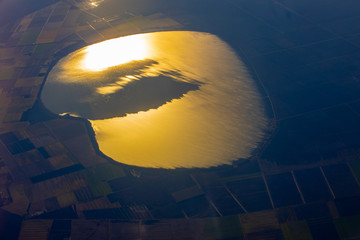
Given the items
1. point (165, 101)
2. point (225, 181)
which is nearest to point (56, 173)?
point (165, 101)

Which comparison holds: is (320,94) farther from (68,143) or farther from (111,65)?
(68,143)

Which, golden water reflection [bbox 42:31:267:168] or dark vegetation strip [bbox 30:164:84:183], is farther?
golden water reflection [bbox 42:31:267:168]

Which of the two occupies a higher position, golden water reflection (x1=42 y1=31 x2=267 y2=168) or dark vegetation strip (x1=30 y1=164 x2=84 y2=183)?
golden water reflection (x1=42 y1=31 x2=267 y2=168)

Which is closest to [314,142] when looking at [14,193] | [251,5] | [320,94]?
[320,94]

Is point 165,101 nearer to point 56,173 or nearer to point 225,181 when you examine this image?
point 225,181

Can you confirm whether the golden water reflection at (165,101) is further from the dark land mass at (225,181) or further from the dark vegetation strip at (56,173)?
the dark vegetation strip at (56,173)

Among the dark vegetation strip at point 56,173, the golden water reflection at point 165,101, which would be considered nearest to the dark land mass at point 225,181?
the dark vegetation strip at point 56,173

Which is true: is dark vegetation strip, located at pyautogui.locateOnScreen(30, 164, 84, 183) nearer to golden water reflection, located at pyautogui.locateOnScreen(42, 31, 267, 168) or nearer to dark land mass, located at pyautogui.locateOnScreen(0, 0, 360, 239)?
dark land mass, located at pyautogui.locateOnScreen(0, 0, 360, 239)

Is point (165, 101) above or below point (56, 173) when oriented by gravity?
above

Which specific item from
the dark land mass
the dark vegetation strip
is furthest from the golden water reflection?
the dark vegetation strip

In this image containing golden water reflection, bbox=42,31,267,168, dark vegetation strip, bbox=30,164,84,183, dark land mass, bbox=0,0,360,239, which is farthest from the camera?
golden water reflection, bbox=42,31,267,168
